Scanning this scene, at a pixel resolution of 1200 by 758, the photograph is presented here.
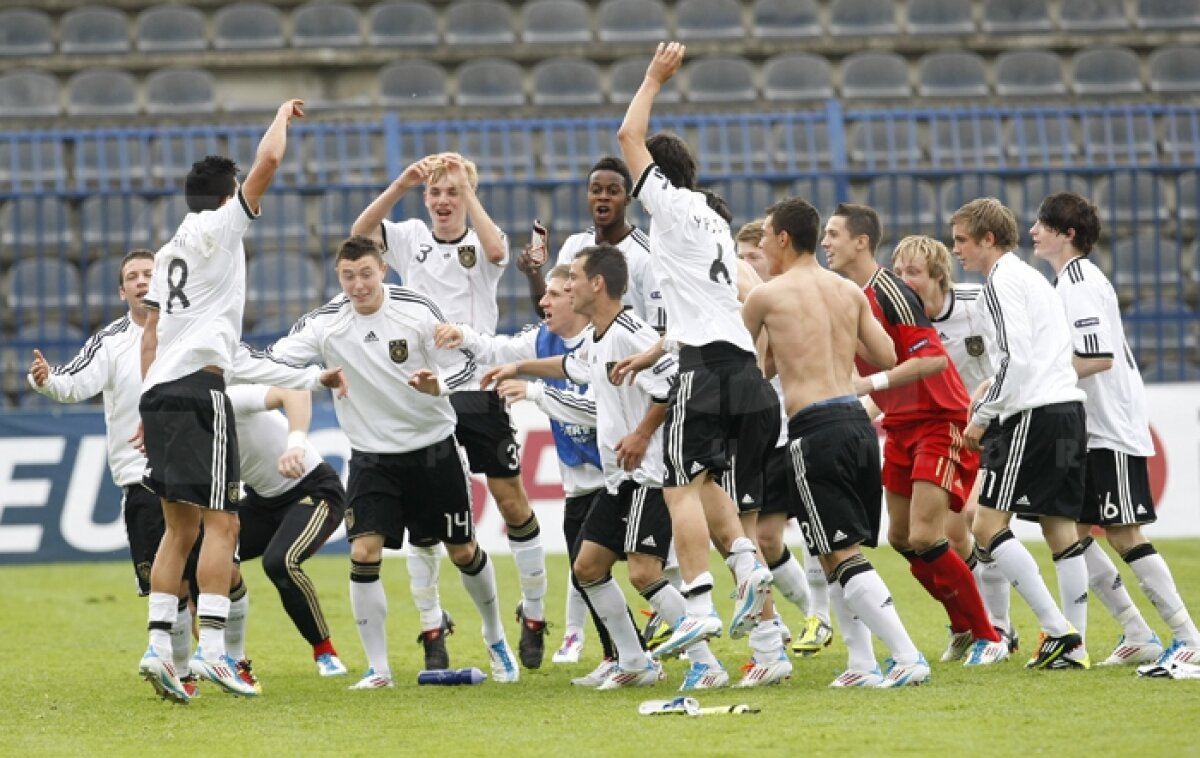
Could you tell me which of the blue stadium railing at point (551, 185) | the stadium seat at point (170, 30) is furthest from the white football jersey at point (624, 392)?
the stadium seat at point (170, 30)

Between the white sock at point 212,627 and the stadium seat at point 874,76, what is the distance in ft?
44.1

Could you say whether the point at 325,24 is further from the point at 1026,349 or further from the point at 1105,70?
the point at 1026,349

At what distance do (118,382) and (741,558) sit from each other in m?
Answer: 3.53

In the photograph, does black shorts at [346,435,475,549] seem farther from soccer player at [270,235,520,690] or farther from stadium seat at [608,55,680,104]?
stadium seat at [608,55,680,104]

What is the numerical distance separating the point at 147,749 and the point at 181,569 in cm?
164

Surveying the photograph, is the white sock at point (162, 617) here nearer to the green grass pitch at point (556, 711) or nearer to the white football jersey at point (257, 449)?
the green grass pitch at point (556, 711)

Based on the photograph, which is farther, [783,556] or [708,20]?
[708,20]

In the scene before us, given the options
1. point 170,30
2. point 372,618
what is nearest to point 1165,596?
point 372,618

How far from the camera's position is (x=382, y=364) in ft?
27.7

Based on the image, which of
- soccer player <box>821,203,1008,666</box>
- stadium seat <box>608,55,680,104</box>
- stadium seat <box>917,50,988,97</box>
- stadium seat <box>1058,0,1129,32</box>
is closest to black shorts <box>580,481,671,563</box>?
soccer player <box>821,203,1008,666</box>

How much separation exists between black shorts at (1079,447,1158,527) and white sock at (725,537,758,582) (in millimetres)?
1581

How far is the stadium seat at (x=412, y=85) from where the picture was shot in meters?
19.5

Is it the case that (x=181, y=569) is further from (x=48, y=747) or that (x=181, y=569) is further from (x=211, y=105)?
(x=211, y=105)

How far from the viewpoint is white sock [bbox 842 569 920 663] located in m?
7.21
